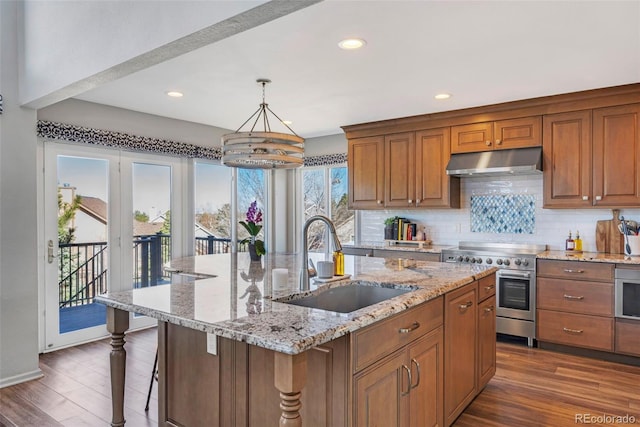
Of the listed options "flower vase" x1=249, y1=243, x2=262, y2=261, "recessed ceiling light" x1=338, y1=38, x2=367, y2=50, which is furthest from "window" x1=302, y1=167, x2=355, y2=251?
"recessed ceiling light" x1=338, y1=38, x2=367, y2=50

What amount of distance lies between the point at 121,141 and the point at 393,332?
3812 mm

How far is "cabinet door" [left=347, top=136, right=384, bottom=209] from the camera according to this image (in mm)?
5320

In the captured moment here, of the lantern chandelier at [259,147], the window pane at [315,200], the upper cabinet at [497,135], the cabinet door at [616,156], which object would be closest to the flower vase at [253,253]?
the lantern chandelier at [259,147]

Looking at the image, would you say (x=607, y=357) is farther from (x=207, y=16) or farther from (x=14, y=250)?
(x=14, y=250)

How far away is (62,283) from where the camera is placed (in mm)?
4176

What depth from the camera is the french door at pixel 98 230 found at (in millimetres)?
4082

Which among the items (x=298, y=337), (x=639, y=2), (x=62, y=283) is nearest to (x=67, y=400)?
(x=62, y=283)

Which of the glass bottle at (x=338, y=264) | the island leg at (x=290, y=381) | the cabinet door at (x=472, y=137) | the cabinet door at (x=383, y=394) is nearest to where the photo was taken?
the island leg at (x=290, y=381)

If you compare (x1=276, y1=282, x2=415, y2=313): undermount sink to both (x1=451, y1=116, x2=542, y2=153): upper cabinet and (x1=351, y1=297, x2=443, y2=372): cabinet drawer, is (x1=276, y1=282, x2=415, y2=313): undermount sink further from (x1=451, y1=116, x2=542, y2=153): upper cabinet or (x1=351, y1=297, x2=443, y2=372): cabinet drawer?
(x1=451, y1=116, x2=542, y2=153): upper cabinet

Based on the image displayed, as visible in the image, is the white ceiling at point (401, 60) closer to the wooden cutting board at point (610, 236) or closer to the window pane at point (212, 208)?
the window pane at point (212, 208)

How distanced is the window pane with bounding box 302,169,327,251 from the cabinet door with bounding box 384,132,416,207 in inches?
53.8

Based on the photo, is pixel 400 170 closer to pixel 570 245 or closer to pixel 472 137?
pixel 472 137

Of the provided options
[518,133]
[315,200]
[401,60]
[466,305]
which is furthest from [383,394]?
[315,200]

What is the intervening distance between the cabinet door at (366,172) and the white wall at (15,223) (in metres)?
3.52
